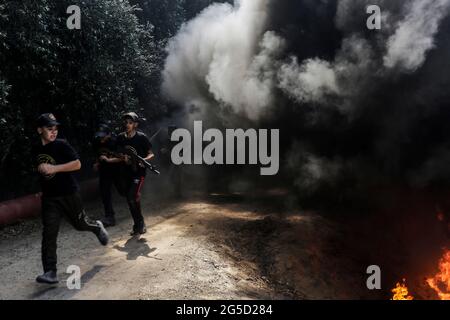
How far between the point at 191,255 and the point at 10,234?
3.81m

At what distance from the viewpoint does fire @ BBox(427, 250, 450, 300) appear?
6.75 metres

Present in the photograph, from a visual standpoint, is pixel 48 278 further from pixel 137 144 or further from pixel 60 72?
pixel 60 72

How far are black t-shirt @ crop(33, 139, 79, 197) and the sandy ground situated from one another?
119 cm

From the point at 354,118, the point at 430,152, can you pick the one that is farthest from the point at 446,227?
the point at 354,118

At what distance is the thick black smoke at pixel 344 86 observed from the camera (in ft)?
25.7

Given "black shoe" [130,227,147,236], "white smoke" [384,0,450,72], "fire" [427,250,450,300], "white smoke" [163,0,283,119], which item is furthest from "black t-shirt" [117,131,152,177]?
"fire" [427,250,450,300]

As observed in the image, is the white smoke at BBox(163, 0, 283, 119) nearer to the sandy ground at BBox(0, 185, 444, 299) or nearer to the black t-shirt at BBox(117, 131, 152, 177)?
the sandy ground at BBox(0, 185, 444, 299)

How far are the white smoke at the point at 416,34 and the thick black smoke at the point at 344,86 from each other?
0.06 ft

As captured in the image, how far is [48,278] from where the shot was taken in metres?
4.40

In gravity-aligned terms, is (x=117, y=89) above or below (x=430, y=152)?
above

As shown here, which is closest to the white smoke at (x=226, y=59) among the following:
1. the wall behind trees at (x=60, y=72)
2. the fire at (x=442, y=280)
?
the wall behind trees at (x=60, y=72)

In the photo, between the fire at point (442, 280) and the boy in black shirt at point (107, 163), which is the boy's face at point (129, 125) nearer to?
the boy in black shirt at point (107, 163)
